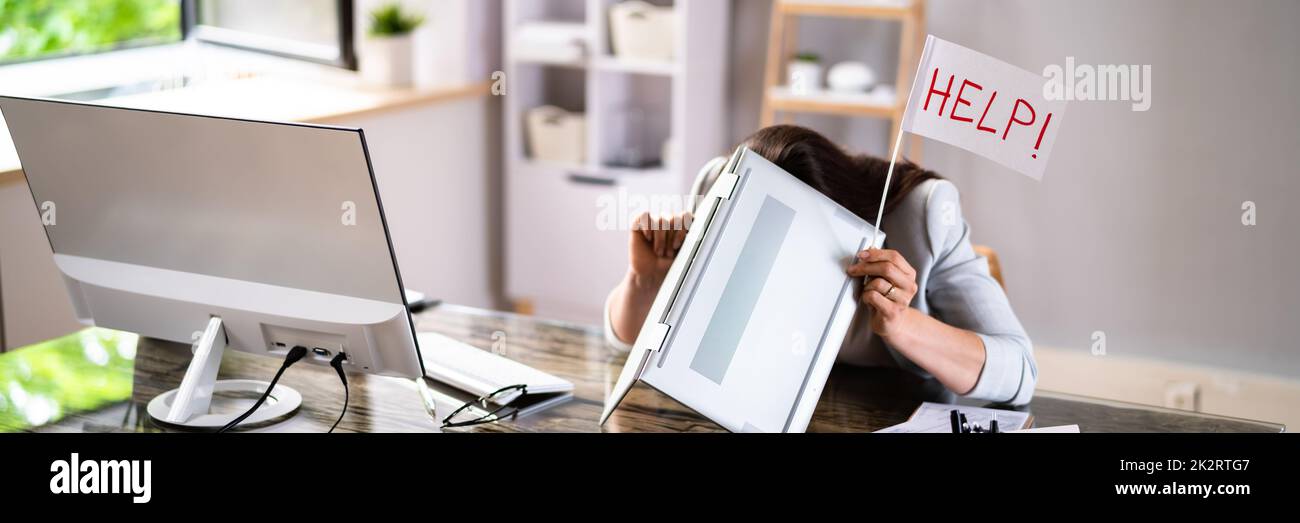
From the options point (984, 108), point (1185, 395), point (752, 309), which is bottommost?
point (1185, 395)

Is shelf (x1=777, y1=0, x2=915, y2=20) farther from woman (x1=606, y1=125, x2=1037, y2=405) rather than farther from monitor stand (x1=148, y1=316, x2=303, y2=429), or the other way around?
monitor stand (x1=148, y1=316, x2=303, y2=429)

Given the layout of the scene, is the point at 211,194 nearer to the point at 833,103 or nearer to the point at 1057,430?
the point at 1057,430

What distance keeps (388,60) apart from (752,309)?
2.58 meters

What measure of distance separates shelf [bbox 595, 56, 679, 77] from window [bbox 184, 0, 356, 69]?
81 centimetres

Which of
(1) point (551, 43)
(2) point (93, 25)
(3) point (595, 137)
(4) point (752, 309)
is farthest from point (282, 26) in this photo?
(4) point (752, 309)

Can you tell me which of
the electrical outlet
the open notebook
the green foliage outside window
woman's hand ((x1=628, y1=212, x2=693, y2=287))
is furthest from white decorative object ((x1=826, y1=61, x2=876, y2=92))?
the green foliage outside window

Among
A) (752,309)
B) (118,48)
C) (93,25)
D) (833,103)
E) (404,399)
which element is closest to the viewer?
(752,309)

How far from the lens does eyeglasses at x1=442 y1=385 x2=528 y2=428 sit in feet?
4.95

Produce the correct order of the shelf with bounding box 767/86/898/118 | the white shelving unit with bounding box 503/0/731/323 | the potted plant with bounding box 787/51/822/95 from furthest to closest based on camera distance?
the white shelving unit with bounding box 503/0/731/323 → the potted plant with bounding box 787/51/822/95 → the shelf with bounding box 767/86/898/118

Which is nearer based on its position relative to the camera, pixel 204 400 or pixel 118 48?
pixel 204 400

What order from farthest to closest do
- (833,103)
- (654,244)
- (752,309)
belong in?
(833,103)
(654,244)
(752,309)

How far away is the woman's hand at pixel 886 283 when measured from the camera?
1.36m

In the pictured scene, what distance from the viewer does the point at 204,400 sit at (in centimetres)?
151

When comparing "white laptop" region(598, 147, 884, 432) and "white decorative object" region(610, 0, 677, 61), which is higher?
"white decorative object" region(610, 0, 677, 61)
